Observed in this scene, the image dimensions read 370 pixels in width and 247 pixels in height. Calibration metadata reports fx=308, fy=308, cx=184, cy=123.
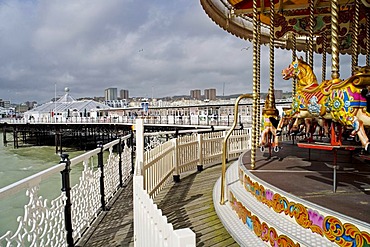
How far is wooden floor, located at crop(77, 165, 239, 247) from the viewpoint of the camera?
412 centimetres

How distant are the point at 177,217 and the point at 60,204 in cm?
186

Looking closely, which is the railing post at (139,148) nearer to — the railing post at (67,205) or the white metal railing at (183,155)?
the white metal railing at (183,155)

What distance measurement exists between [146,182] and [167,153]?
63.6 inches

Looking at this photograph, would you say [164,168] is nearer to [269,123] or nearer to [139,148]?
[139,148]

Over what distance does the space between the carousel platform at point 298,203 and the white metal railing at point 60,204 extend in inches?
80.0

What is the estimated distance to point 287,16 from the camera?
26.6 ft

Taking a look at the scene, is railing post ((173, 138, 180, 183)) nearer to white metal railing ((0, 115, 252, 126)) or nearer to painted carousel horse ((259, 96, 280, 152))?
painted carousel horse ((259, 96, 280, 152))

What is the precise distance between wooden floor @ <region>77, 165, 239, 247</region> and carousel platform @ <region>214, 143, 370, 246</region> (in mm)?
218

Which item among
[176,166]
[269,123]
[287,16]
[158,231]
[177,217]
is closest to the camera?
[158,231]

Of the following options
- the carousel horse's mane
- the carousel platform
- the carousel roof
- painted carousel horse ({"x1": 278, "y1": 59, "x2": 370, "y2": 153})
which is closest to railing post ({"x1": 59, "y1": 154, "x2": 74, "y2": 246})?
the carousel platform

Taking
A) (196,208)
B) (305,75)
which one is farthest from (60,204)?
(305,75)

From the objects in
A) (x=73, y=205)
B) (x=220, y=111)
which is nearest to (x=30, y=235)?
(x=73, y=205)

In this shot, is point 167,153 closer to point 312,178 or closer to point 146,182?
point 146,182

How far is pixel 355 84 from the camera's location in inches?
124
